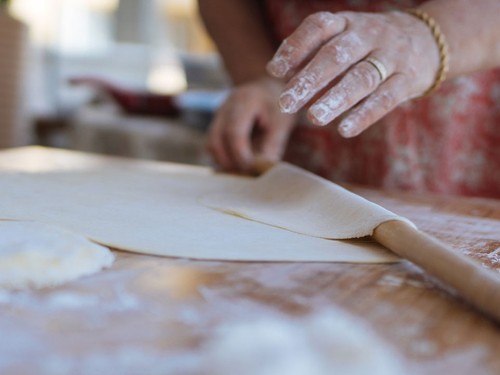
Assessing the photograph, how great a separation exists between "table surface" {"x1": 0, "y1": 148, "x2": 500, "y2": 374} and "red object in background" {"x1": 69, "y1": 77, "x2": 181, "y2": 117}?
2363 mm

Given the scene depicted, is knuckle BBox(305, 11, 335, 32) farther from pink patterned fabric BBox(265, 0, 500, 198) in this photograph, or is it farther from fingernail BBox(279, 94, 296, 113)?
pink patterned fabric BBox(265, 0, 500, 198)

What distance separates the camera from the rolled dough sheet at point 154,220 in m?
0.57

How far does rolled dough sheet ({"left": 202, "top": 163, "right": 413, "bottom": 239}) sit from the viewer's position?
64 centimetres

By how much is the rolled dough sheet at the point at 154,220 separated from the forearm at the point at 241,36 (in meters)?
0.50

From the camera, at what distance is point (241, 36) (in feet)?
4.49

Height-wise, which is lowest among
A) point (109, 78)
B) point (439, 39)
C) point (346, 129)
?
point (109, 78)

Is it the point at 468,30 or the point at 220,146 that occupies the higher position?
the point at 468,30

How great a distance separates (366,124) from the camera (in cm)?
75

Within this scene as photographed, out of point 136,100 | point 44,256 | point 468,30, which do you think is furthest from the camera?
point 136,100

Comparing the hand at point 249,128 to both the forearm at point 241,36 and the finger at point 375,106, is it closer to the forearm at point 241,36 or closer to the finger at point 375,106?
the forearm at point 241,36

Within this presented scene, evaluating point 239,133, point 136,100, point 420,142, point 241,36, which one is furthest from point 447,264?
point 136,100

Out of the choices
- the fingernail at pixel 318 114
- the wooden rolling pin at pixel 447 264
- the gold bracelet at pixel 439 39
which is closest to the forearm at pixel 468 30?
the gold bracelet at pixel 439 39

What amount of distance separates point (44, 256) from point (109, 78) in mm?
3585

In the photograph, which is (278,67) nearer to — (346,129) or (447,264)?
(346,129)
